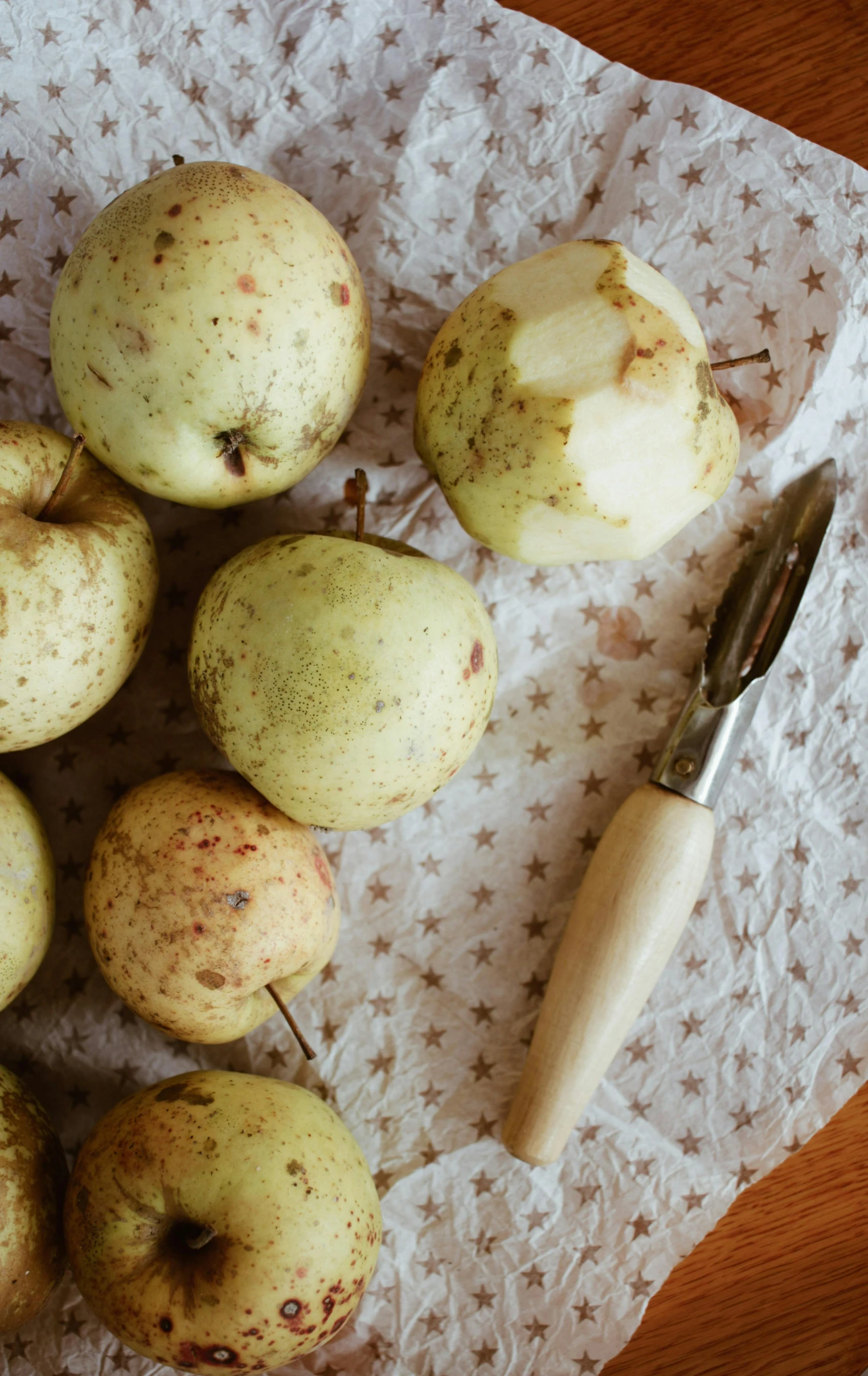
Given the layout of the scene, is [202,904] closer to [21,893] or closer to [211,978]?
[211,978]

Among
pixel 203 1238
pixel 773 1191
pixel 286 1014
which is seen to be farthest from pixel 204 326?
pixel 773 1191

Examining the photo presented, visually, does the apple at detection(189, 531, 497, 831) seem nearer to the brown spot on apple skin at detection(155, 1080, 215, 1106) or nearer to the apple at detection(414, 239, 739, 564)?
the apple at detection(414, 239, 739, 564)

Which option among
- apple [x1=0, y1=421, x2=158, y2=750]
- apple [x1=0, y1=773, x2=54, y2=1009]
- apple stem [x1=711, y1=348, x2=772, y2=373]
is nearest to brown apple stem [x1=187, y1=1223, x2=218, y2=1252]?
apple [x1=0, y1=773, x2=54, y2=1009]

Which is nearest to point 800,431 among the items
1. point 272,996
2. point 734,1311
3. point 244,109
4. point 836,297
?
point 836,297

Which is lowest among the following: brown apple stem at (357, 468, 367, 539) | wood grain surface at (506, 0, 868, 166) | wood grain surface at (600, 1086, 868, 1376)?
wood grain surface at (600, 1086, 868, 1376)

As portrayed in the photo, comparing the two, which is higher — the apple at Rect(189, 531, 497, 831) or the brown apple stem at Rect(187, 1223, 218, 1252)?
the apple at Rect(189, 531, 497, 831)

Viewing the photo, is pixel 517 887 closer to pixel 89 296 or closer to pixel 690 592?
pixel 690 592

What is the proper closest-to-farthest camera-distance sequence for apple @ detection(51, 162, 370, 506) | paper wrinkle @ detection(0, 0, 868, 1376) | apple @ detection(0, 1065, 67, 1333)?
apple @ detection(51, 162, 370, 506) < apple @ detection(0, 1065, 67, 1333) < paper wrinkle @ detection(0, 0, 868, 1376)

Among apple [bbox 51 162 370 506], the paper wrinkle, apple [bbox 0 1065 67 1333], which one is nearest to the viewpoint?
apple [bbox 51 162 370 506]
